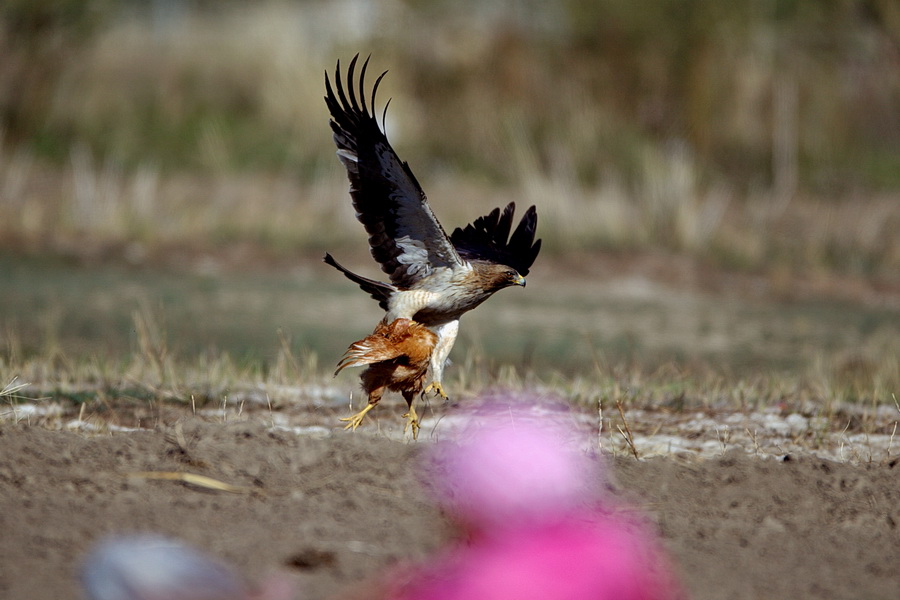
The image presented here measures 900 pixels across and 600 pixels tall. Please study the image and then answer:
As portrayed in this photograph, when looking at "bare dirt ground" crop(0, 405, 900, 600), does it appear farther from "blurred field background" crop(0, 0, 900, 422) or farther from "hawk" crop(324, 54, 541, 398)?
"blurred field background" crop(0, 0, 900, 422)

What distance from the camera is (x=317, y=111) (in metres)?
17.0

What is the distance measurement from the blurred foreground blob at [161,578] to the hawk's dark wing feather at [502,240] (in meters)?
3.21

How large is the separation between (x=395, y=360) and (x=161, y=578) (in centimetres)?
241

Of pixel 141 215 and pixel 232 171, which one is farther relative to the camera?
pixel 232 171

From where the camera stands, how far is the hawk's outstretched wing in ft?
16.8

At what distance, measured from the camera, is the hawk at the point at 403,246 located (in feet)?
16.9

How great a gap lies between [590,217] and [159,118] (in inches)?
285

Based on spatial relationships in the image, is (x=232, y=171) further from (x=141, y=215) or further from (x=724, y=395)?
(x=724, y=395)

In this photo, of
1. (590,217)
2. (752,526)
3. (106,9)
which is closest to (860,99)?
(590,217)

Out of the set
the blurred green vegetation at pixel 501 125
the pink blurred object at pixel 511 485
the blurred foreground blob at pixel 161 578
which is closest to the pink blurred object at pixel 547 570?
the pink blurred object at pixel 511 485

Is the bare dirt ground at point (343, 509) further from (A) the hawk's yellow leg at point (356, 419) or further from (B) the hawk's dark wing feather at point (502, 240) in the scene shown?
(B) the hawk's dark wing feather at point (502, 240)

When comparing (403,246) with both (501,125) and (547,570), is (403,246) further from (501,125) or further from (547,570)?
(501,125)

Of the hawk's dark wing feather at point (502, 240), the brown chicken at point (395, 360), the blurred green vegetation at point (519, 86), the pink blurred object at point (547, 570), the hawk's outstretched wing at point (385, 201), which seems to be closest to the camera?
the pink blurred object at point (547, 570)

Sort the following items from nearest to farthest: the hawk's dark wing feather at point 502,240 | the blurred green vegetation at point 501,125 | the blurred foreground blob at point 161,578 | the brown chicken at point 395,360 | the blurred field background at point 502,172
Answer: the blurred foreground blob at point 161,578 → the brown chicken at point 395,360 → the hawk's dark wing feather at point 502,240 → the blurred field background at point 502,172 → the blurred green vegetation at point 501,125
